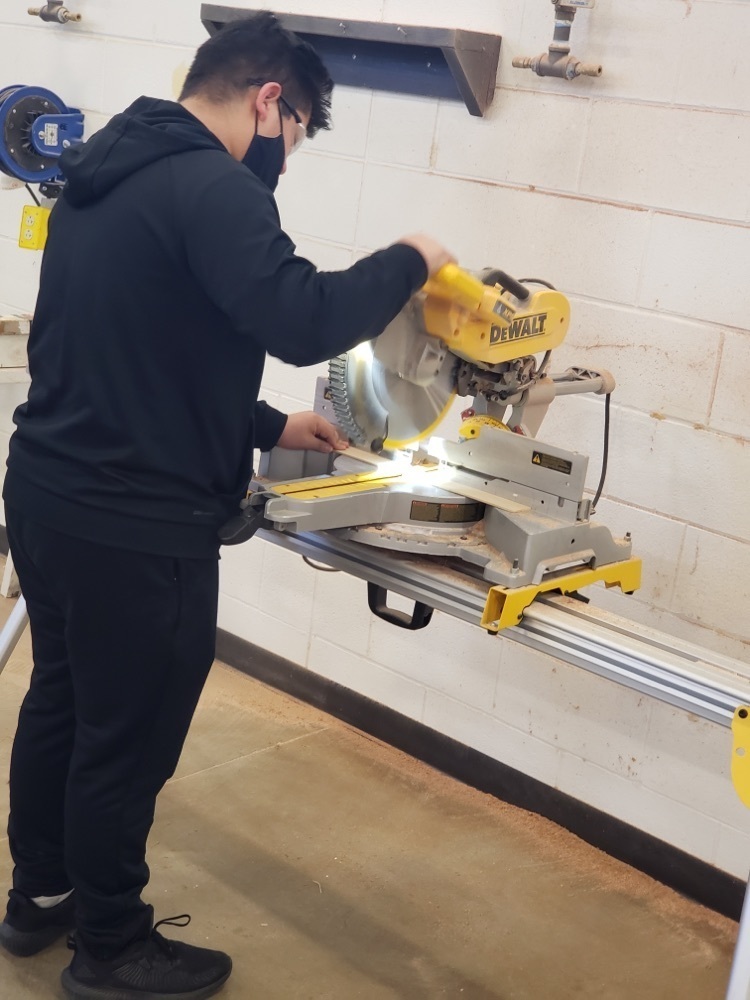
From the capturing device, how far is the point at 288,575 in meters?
3.18

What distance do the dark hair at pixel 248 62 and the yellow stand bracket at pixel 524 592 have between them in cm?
A: 79

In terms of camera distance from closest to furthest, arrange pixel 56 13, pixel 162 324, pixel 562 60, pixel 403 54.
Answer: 1. pixel 162 324
2. pixel 562 60
3. pixel 403 54
4. pixel 56 13

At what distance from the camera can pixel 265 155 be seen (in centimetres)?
179

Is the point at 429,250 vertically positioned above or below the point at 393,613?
above

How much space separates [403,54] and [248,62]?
102 centimetres

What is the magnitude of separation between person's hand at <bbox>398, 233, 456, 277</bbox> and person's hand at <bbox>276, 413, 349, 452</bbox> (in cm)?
40

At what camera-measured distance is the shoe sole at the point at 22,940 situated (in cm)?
209

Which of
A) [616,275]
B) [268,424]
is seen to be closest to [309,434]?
[268,424]

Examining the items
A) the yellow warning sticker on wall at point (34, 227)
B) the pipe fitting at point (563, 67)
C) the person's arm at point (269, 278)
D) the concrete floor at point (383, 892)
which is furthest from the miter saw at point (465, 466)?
the yellow warning sticker on wall at point (34, 227)

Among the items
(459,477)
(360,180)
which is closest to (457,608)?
(459,477)

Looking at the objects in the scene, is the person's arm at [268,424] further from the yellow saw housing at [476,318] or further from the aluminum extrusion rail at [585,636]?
the yellow saw housing at [476,318]

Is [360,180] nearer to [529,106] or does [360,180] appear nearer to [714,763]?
[529,106]

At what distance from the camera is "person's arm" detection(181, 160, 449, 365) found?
1.56 meters

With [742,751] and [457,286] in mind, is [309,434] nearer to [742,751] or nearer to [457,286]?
[457,286]
